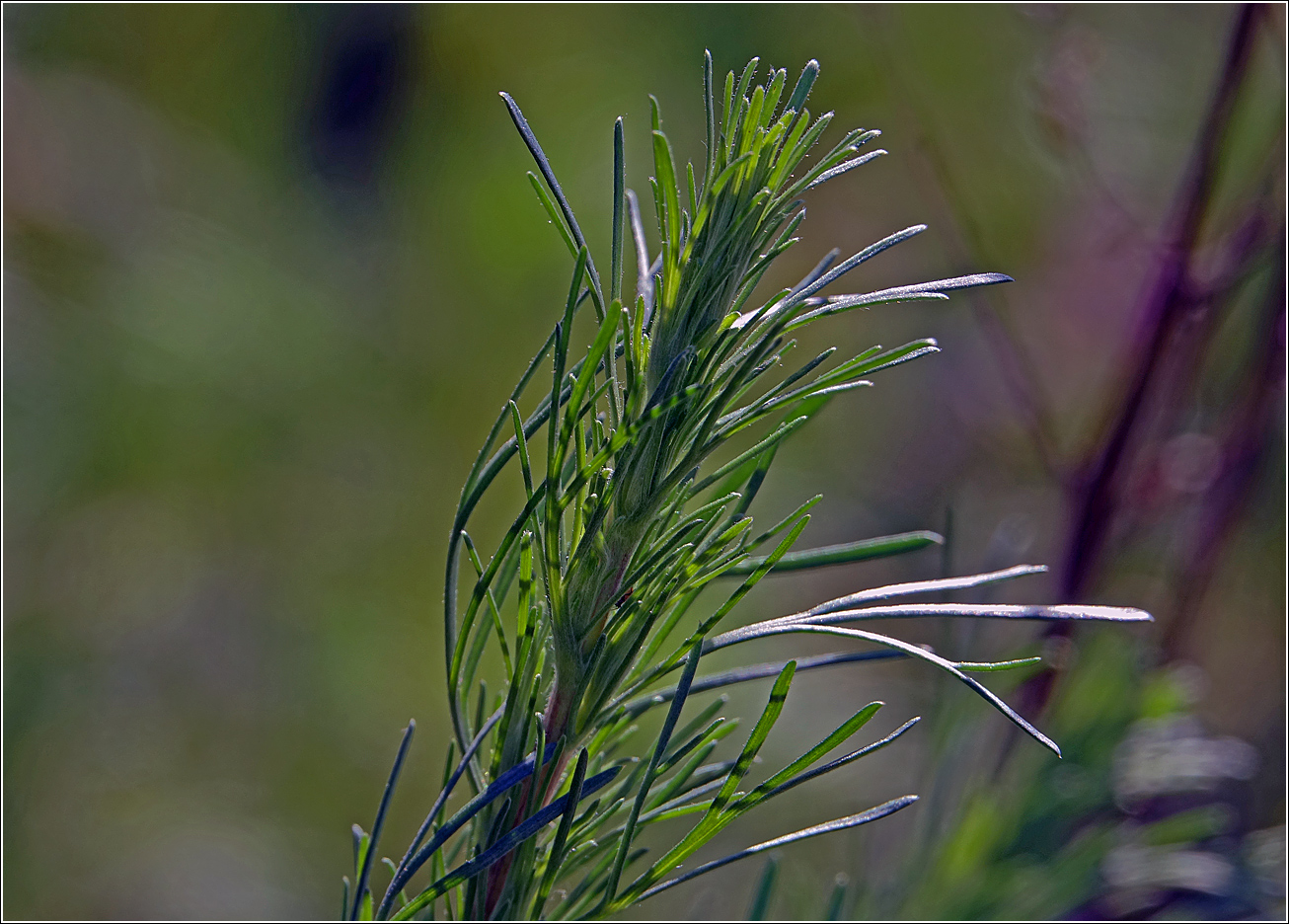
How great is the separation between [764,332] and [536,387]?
1.05 m

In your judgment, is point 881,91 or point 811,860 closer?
point 811,860

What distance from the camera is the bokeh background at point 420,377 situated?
72 cm

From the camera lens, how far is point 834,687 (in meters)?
1.06

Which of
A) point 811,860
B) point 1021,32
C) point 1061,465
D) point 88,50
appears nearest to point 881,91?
point 1021,32

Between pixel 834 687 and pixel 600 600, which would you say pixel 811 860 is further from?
pixel 600 600

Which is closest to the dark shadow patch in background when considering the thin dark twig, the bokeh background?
the bokeh background

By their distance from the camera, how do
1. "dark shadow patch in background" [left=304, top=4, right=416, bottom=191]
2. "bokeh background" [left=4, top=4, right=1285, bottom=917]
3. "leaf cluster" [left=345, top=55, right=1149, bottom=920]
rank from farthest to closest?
"dark shadow patch in background" [left=304, top=4, right=416, bottom=191]
"bokeh background" [left=4, top=4, right=1285, bottom=917]
"leaf cluster" [left=345, top=55, right=1149, bottom=920]

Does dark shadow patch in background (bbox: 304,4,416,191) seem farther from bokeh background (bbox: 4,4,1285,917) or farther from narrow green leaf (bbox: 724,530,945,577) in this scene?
narrow green leaf (bbox: 724,530,945,577)

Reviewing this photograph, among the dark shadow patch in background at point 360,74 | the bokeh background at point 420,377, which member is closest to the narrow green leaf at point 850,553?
the bokeh background at point 420,377

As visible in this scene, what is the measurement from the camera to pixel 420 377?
1.26 m

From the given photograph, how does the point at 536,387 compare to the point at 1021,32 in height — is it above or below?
below

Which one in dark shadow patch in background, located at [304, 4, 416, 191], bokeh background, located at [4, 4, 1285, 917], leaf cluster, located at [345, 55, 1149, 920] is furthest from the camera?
dark shadow patch in background, located at [304, 4, 416, 191]

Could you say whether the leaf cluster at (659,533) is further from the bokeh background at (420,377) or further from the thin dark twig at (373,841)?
the bokeh background at (420,377)

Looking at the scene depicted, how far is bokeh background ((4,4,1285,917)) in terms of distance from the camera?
724mm
